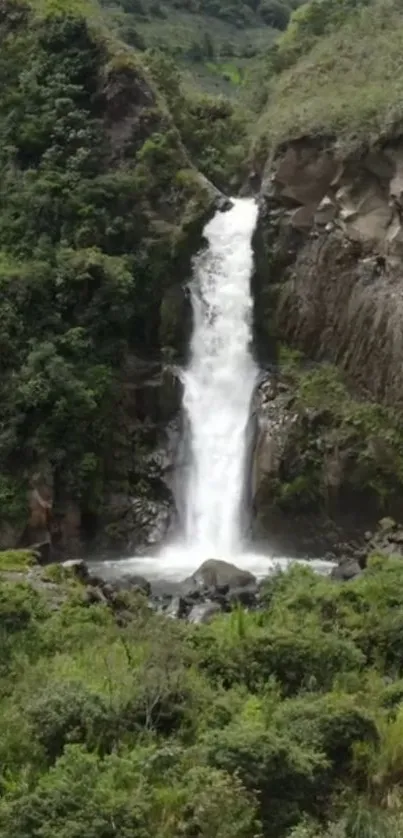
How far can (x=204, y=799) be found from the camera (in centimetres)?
852

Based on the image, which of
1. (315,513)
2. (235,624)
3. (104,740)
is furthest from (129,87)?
(104,740)

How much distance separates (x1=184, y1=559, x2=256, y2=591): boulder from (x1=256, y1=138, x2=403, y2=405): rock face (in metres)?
8.49

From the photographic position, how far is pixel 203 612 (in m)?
18.9

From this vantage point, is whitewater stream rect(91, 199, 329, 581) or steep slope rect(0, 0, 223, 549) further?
steep slope rect(0, 0, 223, 549)

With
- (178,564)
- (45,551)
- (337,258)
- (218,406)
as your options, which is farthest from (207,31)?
(178,564)

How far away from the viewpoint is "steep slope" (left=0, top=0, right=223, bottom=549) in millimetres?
27031

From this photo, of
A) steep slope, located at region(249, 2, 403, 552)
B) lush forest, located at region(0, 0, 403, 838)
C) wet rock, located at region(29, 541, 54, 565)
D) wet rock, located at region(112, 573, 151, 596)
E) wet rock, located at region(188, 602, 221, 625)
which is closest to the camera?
lush forest, located at region(0, 0, 403, 838)

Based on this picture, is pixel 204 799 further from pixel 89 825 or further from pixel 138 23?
pixel 138 23

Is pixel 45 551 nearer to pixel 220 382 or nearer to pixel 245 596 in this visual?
pixel 220 382

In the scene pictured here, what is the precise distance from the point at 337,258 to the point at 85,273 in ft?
23.1

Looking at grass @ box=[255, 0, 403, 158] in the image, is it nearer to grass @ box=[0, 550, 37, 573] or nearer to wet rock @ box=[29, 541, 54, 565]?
wet rock @ box=[29, 541, 54, 565]

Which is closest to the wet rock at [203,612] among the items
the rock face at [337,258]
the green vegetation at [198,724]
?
the green vegetation at [198,724]

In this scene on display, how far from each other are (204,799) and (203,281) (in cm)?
2382

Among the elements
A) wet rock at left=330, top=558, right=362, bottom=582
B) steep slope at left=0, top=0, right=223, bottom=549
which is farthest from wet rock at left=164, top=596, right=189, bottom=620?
steep slope at left=0, top=0, right=223, bottom=549
